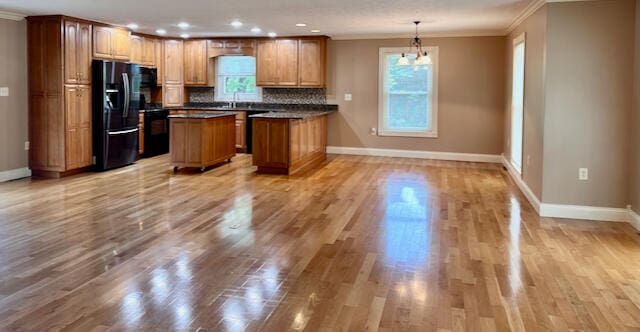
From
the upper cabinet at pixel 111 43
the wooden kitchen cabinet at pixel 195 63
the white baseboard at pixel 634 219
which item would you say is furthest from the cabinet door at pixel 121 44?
the white baseboard at pixel 634 219

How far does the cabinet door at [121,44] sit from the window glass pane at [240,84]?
2.60 metres

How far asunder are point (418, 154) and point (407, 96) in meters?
1.09

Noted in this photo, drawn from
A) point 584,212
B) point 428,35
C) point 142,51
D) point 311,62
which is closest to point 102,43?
point 142,51

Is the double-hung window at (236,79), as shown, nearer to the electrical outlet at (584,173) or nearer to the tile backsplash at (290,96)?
the tile backsplash at (290,96)

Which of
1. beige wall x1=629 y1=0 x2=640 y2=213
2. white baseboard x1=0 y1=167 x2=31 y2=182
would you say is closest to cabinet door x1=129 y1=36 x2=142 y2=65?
white baseboard x1=0 y1=167 x2=31 y2=182

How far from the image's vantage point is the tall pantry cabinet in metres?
7.36

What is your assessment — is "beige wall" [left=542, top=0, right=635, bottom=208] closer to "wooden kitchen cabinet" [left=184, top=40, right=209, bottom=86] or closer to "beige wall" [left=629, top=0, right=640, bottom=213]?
"beige wall" [left=629, top=0, right=640, bottom=213]

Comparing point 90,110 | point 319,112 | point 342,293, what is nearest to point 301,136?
point 319,112

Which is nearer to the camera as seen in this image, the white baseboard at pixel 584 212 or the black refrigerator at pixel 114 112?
the white baseboard at pixel 584 212

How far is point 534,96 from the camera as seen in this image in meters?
6.14

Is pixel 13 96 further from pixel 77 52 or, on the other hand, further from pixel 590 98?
pixel 590 98

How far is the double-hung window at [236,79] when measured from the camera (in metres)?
10.9

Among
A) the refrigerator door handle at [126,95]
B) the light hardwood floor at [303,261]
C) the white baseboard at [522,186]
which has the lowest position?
the light hardwood floor at [303,261]

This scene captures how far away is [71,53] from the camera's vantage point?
747 cm
